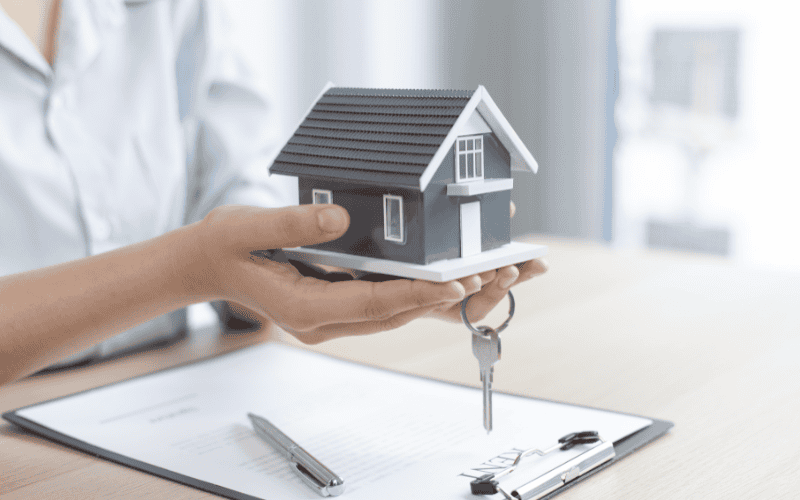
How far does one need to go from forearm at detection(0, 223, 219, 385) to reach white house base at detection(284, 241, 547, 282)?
11 centimetres

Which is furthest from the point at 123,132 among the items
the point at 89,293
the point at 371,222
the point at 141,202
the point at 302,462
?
the point at 302,462

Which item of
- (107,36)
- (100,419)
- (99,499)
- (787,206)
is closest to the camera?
(99,499)

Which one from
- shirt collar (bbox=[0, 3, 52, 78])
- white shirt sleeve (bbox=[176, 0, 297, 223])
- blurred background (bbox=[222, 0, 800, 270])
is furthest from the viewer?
blurred background (bbox=[222, 0, 800, 270])

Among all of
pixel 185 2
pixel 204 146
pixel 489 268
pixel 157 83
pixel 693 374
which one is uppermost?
pixel 185 2

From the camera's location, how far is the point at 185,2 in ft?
4.35

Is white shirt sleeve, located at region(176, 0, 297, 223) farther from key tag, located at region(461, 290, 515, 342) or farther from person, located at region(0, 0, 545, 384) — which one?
key tag, located at region(461, 290, 515, 342)

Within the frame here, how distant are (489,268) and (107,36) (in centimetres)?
83

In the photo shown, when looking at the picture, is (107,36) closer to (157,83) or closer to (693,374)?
(157,83)

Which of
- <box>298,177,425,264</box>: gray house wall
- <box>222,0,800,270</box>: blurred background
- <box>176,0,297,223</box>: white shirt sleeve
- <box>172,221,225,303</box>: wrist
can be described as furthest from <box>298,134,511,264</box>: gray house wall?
<box>222,0,800,270</box>: blurred background

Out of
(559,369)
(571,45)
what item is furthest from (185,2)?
(571,45)

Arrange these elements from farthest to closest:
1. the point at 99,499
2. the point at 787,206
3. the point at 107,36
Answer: the point at 787,206, the point at 107,36, the point at 99,499

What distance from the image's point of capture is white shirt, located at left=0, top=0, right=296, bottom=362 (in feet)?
3.75

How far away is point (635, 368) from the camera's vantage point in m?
1.04

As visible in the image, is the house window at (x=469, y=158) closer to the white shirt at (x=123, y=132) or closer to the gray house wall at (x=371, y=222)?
the gray house wall at (x=371, y=222)
